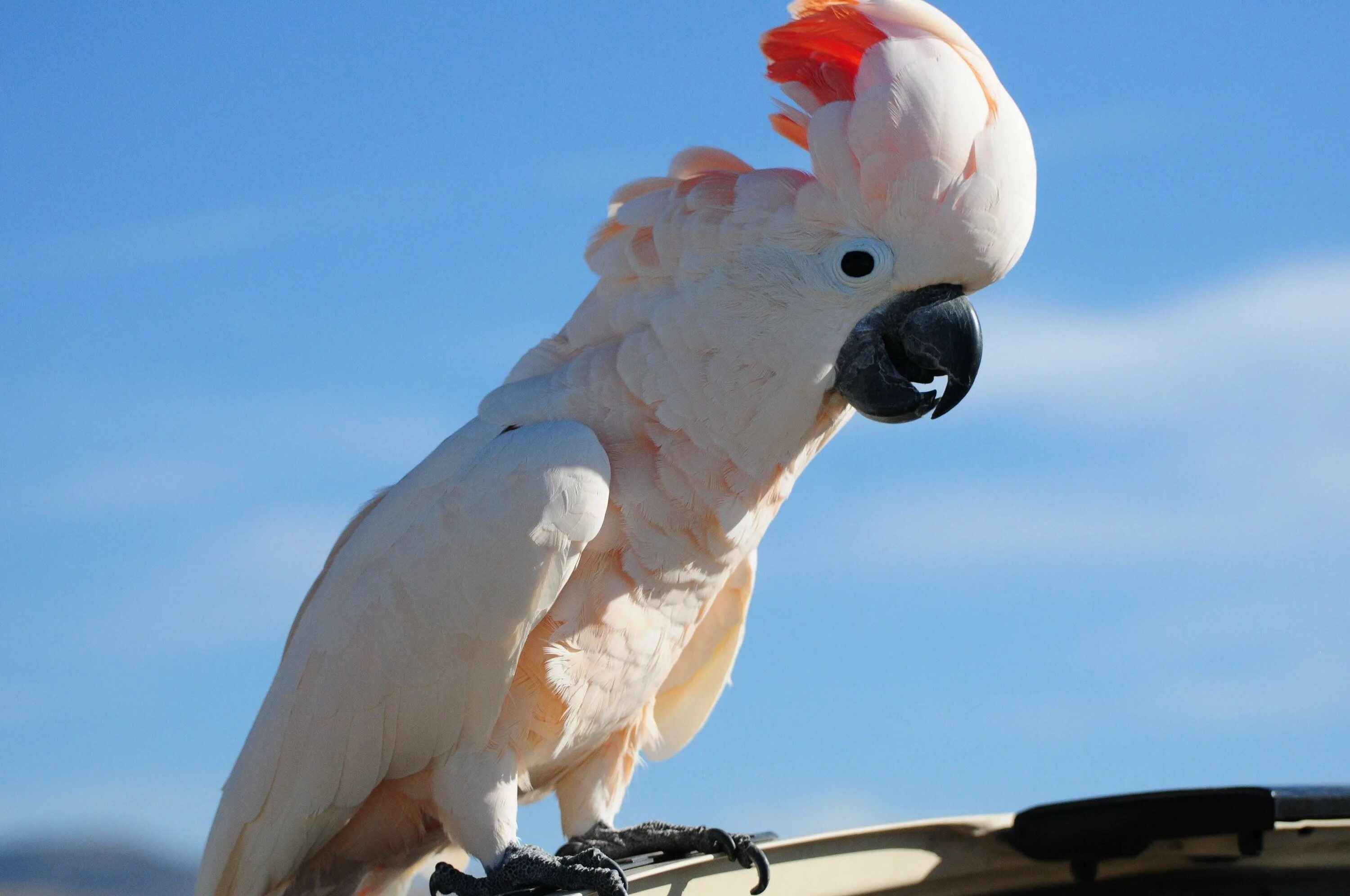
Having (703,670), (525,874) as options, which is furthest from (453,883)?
(703,670)

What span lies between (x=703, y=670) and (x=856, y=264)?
5.94ft

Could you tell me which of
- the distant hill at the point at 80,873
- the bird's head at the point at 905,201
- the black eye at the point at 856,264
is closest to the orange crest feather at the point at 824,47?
the bird's head at the point at 905,201

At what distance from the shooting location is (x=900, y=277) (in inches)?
142

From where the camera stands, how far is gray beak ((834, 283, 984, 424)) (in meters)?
3.63

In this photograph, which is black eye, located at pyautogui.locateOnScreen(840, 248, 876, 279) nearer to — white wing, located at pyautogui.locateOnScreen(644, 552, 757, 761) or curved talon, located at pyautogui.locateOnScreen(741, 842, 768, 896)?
white wing, located at pyautogui.locateOnScreen(644, 552, 757, 761)

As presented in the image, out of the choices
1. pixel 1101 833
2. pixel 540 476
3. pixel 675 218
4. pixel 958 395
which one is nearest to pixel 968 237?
pixel 958 395

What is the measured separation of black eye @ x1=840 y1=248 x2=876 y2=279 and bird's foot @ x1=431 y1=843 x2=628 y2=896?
5.81 feet

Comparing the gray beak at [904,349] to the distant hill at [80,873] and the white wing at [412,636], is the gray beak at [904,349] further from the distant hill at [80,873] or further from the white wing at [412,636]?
the distant hill at [80,873]

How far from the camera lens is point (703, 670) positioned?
4.71m

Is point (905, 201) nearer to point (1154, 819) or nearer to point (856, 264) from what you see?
point (856, 264)

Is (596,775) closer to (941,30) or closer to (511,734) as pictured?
(511,734)

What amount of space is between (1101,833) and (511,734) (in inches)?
69.7

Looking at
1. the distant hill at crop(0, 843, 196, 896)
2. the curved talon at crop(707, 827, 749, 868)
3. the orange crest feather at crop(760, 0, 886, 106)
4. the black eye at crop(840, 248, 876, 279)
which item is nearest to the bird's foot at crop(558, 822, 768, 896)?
the curved talon at crop(707, 827, 749, 868)

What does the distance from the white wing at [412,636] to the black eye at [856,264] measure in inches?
34.7
